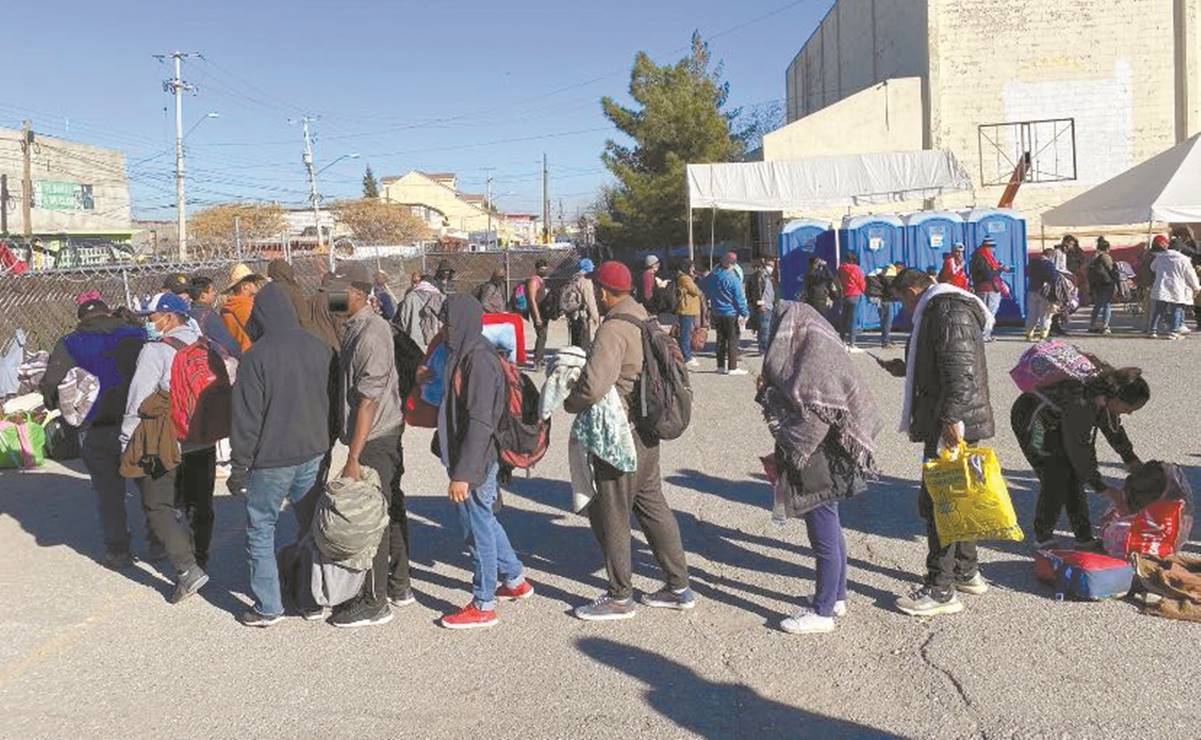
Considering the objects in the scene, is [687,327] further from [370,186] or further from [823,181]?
[370,186]

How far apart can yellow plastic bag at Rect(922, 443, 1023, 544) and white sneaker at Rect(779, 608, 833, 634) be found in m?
0.71

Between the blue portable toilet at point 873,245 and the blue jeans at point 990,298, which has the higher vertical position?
the blue portable toilet at point 873,245

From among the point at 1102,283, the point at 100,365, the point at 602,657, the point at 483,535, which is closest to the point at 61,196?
the point at 1102,283

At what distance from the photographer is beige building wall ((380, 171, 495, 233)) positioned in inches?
3858

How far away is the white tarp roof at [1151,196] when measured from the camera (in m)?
15.5

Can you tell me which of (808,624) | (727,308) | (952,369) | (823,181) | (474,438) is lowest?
(808,624)

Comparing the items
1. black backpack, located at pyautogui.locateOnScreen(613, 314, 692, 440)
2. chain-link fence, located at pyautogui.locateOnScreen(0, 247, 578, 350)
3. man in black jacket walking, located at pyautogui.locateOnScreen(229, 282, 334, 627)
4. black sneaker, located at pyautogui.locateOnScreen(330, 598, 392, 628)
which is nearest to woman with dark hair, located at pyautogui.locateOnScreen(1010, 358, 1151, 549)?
black backpack, located at pyautogui.locateOnScreen(613, 314, 692, 440)

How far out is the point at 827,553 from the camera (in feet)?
15.7

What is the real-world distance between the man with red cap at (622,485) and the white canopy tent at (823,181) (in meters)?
15.9

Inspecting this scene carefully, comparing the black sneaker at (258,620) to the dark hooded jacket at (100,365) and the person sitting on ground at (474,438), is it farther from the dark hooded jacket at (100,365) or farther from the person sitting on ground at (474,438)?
the dark hooded jacket at (100,365)

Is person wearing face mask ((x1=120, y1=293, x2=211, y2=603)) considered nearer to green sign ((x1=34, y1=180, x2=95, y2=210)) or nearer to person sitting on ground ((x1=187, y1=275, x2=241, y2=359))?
person sitting on ground ((x1=187, y1=275, x2=241, y2=359))

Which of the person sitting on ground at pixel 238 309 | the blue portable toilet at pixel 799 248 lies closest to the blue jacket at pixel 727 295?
the blue portable toilet at pixel 799 248

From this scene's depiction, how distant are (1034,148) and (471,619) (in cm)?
2863

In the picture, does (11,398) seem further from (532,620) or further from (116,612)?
(532,620)
